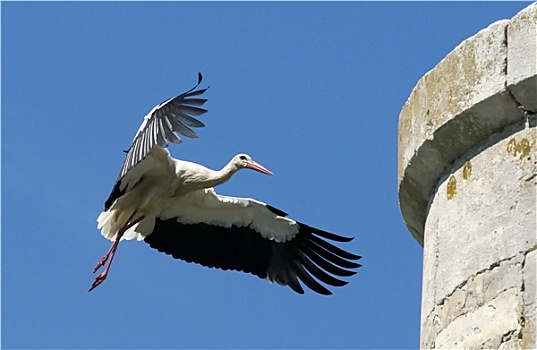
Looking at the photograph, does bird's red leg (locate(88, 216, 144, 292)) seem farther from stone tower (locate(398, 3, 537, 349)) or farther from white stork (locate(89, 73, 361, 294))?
stone tower (locate(398, 3, 537, 349))

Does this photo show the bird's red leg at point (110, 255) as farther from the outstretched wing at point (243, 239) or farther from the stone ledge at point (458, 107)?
the stone ledge at point (458, 107)

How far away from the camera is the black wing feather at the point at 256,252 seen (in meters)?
9.42

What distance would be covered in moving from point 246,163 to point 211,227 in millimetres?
679

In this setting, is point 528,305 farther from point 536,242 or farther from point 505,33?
point 505,33

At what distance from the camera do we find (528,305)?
3.71 meters

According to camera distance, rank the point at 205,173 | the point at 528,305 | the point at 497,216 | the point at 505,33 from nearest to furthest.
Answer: the point at 528,305
the point at 497,216
the point at 505,33
the point at 205,173

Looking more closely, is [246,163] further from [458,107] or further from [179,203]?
[458,107]

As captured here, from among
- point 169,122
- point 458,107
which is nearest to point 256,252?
point 169,122

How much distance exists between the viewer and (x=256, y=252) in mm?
9672

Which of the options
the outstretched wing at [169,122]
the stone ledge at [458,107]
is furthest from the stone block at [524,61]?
the outstretched wing at [169,122]

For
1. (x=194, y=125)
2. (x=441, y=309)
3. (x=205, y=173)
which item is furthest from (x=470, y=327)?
(x=205, y=173)

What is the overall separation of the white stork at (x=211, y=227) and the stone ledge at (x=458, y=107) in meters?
4.59

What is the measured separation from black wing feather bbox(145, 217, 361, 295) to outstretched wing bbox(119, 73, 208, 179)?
1.35 m

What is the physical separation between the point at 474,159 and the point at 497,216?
35 centimetres
